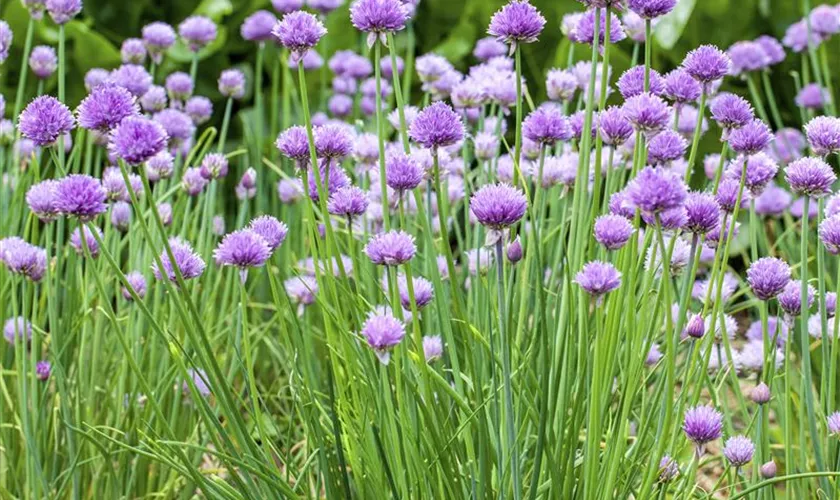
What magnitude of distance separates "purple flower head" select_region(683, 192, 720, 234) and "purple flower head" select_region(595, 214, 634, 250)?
0.07 meters

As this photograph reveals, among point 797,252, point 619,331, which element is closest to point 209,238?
point 619,331

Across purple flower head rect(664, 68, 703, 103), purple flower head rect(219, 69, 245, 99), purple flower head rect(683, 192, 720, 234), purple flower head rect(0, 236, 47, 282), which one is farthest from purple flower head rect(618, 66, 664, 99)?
purple flower head rect(219, 69, 245, 99)

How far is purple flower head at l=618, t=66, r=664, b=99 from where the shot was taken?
58.4 inches

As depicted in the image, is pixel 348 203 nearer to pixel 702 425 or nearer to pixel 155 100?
pixel 702 425

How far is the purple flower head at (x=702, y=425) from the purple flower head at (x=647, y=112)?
0.39 meters

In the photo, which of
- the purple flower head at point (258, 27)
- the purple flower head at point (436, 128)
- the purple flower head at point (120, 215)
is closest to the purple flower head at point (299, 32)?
the purple flower head at point (436, 128)

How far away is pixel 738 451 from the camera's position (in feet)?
4.85

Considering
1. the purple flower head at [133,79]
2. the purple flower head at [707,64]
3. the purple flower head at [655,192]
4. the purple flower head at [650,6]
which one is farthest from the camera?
the purple flower head at [133,79]

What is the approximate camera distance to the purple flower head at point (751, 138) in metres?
1.42

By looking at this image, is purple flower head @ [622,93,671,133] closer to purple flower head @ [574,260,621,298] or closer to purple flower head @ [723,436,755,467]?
purple flower head @ [574,260,621,298]

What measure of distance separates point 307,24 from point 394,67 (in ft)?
0.40

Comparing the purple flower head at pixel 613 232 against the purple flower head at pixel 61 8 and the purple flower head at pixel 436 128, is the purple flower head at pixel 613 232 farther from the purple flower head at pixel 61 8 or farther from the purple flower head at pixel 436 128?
the purple flower head at pixel 61 8

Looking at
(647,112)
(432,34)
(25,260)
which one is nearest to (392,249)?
(647,112)

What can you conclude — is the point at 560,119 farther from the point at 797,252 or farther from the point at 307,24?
the point at 797,252
